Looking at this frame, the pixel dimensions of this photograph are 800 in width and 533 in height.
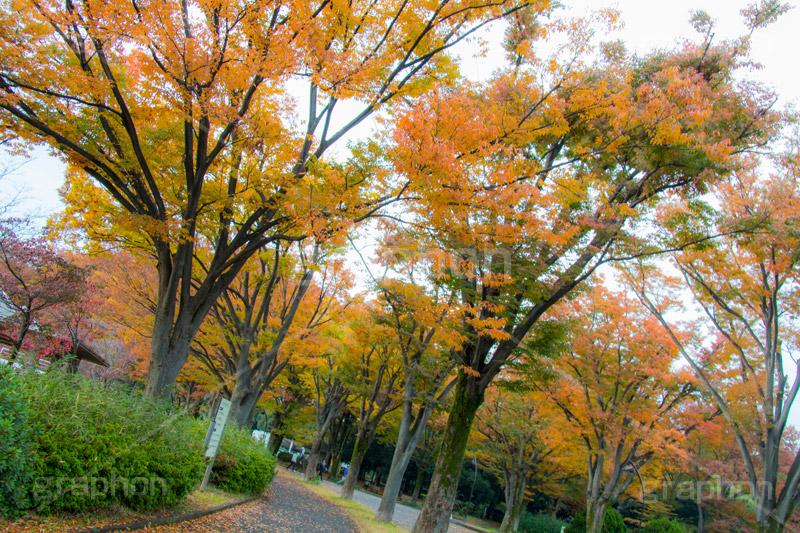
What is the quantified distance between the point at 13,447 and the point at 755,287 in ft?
46.4

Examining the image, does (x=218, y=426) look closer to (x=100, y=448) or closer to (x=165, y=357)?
(x=165, y=357)

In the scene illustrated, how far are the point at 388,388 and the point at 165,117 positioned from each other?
11.4 metres

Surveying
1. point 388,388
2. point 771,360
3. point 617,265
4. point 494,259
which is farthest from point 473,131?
point 388,388

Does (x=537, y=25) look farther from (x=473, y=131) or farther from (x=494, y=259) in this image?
(x=494, y=259)

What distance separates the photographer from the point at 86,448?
13.6ft

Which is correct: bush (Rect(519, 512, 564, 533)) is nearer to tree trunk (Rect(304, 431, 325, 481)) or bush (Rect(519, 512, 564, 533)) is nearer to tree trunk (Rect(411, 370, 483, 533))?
tree trunk (Rect(304, 431, 325, 481))

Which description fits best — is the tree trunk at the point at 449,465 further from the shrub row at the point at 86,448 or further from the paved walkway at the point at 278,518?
the shrub row at the point at 86,448

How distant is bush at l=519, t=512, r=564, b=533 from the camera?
84.3 feet

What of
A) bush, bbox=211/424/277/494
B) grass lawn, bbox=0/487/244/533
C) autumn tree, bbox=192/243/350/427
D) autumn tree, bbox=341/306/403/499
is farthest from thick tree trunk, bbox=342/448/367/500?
grass lawn, bbox=0/487/244/533

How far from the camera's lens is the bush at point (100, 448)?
3871 millimetres

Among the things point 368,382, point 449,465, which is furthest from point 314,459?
point 449,465

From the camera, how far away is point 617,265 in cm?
890

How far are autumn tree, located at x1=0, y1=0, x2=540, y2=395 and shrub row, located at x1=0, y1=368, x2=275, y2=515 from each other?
121cm

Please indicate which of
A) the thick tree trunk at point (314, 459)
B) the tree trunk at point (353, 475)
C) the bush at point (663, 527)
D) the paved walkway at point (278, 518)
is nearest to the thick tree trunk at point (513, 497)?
the bush at point (663, 527)
